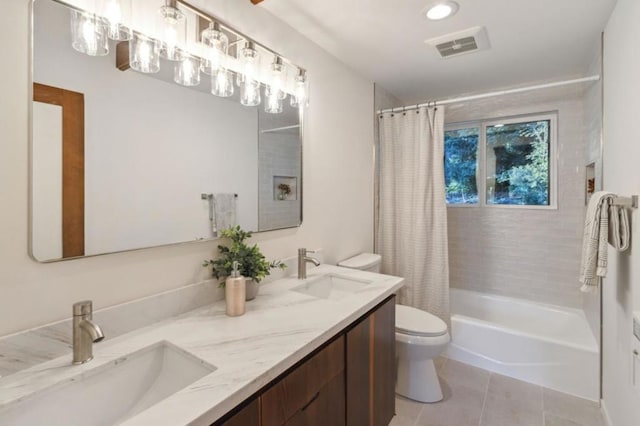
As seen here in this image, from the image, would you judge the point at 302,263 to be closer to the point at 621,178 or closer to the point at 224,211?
the point at 224,211

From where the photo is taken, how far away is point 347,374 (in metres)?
1.30

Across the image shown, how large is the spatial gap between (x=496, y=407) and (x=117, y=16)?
2.79m

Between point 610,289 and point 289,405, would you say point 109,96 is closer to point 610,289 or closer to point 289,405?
point 289,405

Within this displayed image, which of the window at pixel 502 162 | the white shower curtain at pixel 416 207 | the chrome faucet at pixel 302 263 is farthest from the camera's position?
the window at pixel 502 162

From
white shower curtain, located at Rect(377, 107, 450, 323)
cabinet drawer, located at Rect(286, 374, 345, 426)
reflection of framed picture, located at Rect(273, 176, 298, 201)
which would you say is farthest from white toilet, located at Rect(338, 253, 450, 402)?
cabinet drawer, located at Rect(286, 374, 345, 426)

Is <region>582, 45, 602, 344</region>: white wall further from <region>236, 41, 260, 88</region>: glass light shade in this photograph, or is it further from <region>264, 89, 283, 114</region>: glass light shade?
<region>236, 41, 260, 88</region>: glass light shade

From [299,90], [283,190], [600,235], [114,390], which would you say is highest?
[299,90]

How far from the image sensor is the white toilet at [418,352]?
191 cm

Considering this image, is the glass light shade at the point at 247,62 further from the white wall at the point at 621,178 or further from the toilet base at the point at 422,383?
the toilet base at the point at 422,383

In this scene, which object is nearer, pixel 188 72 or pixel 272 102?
pixel 188 72

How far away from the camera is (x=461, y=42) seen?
204 centimetres

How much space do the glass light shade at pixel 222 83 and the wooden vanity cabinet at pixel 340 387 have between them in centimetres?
119

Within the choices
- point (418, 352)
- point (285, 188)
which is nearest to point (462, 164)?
point (418, 352)

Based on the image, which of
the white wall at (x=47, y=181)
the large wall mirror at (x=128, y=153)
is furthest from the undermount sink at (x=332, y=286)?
the white wall at (x=47, y=181)
